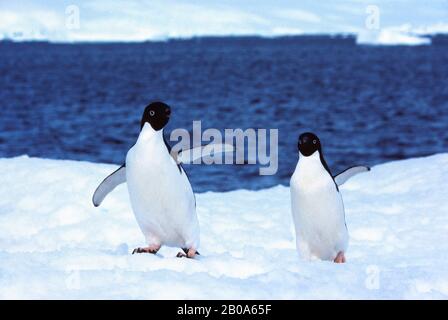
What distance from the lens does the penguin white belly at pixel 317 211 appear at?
4.89 metres

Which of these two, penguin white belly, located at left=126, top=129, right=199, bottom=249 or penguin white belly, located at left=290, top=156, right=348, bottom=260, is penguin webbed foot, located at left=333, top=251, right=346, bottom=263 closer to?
penguin white belly, located at left=290, top=156, right=348, bottom=260

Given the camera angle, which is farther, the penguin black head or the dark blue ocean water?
the dark blue ocean water

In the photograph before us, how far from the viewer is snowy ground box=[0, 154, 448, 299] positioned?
3.78m

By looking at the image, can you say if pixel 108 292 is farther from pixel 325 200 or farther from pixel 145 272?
pixel 325 200

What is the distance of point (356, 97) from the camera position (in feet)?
134

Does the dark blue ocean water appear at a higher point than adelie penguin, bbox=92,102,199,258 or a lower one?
higher

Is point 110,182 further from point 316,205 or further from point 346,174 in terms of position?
point 346,174

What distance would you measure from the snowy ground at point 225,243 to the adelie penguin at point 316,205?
25 centimetres

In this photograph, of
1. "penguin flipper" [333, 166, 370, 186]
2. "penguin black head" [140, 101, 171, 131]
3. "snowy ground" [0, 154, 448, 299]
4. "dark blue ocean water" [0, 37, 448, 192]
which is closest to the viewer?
"snowy ground" [0, 154, 448, 299]

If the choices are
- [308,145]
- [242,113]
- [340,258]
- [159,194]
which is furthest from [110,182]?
[242,113]

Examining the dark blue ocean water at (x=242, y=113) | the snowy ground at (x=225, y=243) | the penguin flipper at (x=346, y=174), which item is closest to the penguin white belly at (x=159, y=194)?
the snowy ground at (x=225, y=243)

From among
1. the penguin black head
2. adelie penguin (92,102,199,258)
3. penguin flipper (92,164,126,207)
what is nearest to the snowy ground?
adelie penguin (92,102,199,258)

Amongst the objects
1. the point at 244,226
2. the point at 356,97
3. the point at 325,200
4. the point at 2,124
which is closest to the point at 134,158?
the point at 325,200
